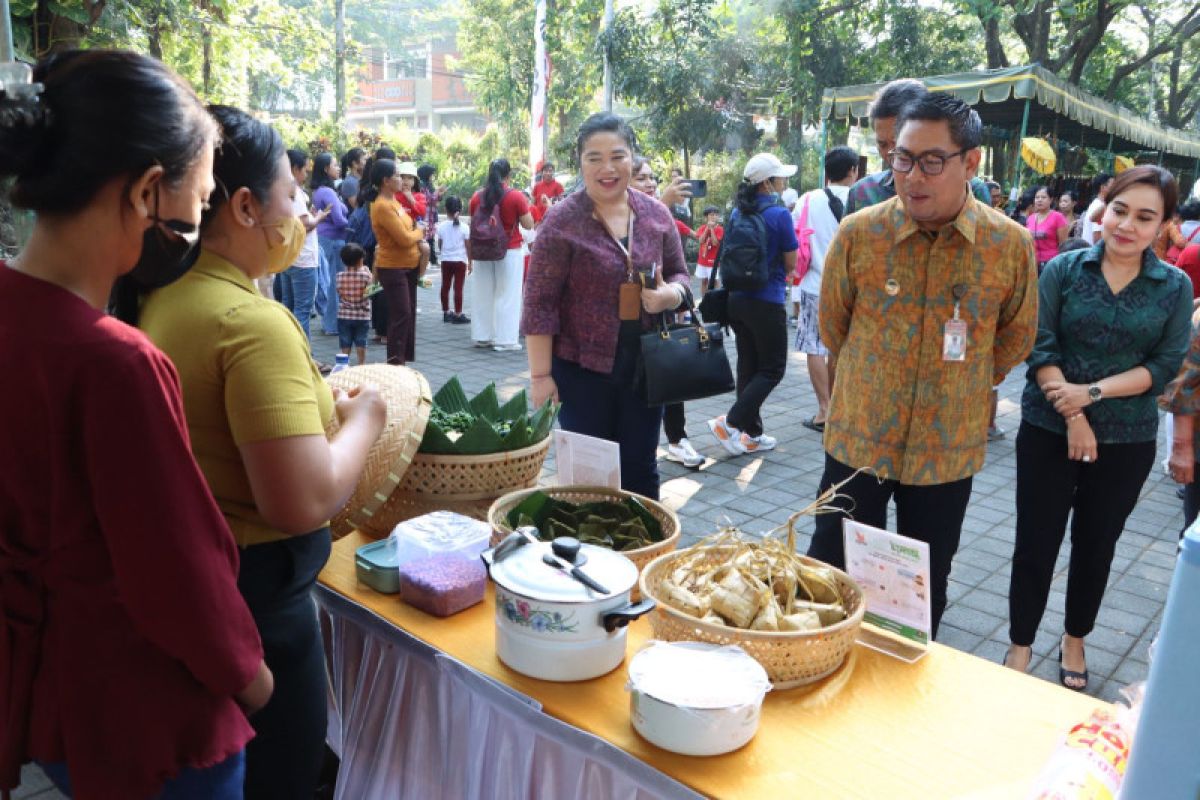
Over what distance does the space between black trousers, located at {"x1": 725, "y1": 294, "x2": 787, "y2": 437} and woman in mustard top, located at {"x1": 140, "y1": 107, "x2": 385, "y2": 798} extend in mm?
3554

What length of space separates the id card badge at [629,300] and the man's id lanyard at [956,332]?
958 mm

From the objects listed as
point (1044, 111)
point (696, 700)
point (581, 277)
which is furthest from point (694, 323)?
point (1044, 111)

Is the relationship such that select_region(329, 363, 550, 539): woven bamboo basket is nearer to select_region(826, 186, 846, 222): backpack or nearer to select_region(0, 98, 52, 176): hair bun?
select_region(0, 98, 52, 176): hair bun

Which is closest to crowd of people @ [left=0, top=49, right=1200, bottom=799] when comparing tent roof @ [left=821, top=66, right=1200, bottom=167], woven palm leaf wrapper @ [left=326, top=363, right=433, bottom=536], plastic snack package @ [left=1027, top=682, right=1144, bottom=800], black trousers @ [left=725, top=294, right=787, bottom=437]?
woven palm leaf wrapper @ [left=326, top=363, right=433, bottom=536]

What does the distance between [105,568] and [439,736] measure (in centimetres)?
84

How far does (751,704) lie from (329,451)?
716mm

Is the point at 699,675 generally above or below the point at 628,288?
below

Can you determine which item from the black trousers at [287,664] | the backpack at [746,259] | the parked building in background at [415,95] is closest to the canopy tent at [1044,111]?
the backpack at [746,259]

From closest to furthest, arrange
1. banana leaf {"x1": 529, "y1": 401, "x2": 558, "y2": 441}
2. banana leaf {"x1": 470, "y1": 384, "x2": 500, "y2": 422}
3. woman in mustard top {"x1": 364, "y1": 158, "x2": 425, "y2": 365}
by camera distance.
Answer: banana leaf {"x1": 529, "y1": 401, "x2": 558, "y2": 441}, banana leaf {"x1": 470, "y1": 384, "x2": 500, "y2": 422}, woman in mustard top {"x1": 364, "y1": 158, "x2": 425, "y2": 365}

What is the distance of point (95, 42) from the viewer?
459 cm

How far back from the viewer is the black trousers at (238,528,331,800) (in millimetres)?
1374

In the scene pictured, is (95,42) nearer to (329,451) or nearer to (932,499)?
(329,451)

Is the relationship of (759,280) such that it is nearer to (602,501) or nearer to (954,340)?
(954,340)

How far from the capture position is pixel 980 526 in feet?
13.8
